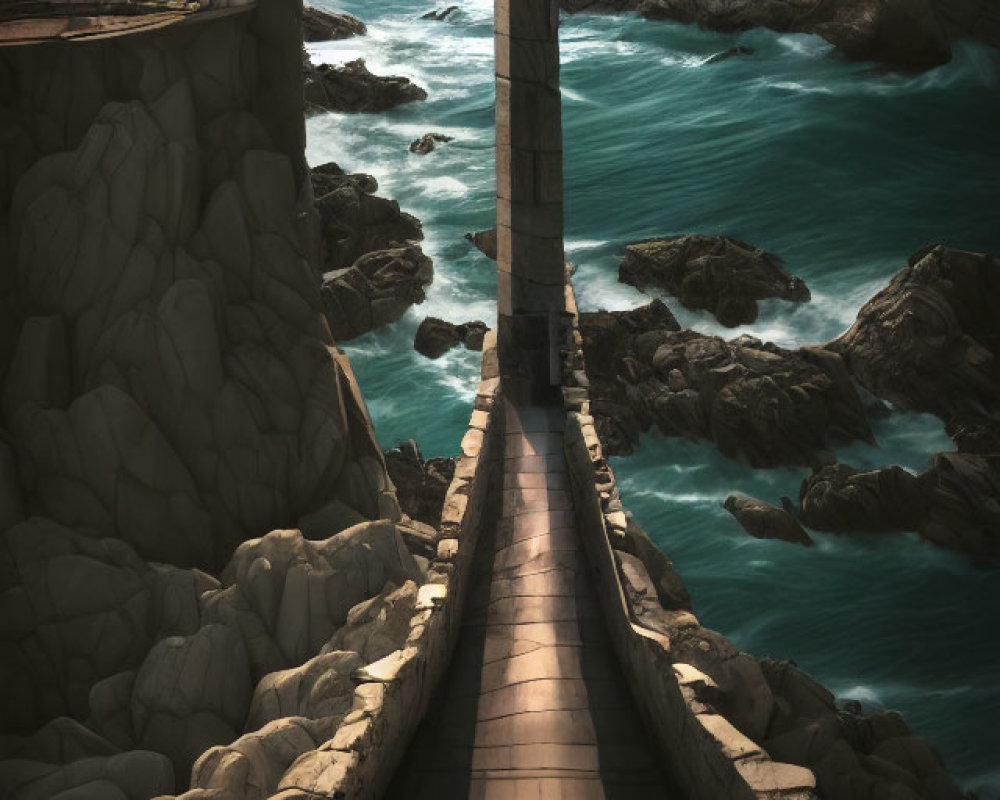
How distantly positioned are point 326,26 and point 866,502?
95.5ft

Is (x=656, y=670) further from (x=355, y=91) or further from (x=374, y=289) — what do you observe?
(x=355, y=91)

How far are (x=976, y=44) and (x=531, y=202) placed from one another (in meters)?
22.9

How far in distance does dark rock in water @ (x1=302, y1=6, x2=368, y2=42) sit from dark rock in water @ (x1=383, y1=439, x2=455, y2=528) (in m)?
22.6

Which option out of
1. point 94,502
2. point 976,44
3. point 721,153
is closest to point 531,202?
point 94,502

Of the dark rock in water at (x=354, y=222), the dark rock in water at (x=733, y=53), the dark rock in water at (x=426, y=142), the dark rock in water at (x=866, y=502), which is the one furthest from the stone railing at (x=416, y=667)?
the dark rock in water at (x=733, y=53)

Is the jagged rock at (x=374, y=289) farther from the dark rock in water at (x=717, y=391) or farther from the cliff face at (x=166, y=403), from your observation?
the cliff face at (x=166, y=403)

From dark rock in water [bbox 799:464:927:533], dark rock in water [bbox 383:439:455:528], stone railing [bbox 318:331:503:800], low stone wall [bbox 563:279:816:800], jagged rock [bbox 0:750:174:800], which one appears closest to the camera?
low stone wall [bbox 563:279:816:800]

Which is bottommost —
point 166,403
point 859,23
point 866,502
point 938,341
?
point 866,502

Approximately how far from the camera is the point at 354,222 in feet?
118

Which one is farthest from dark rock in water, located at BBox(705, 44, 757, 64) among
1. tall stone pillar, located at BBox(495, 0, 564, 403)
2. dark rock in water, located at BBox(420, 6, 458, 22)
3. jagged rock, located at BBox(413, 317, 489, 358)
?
tall stone pillar, located at BBox(495, 0, 564, 403)

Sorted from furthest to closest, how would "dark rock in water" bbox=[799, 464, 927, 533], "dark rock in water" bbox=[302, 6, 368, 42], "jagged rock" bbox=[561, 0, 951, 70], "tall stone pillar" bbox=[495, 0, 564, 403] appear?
"dark rock in water" bbox=[302, 6, 368, 42] < "jagged rock" bbox=[561, 0, 951, 70] < "dark rock in water" bbox=[799, 464, 927, 533] < "tall stone pillar" bbox=[495, 0, 564, 403]

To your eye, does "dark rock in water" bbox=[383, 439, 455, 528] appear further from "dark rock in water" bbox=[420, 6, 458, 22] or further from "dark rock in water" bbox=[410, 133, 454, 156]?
"dark rock in water" bbox=[420, 6, 458, 22]

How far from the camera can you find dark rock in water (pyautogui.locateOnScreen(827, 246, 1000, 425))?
27.8 m

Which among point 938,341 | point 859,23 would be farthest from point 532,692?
point 859,23
